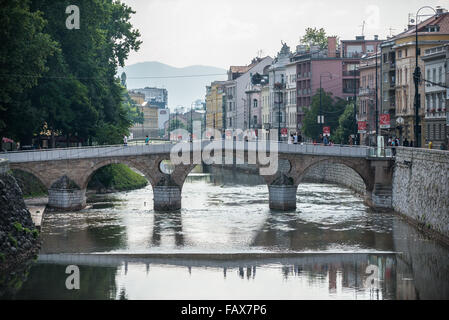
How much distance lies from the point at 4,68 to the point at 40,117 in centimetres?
803

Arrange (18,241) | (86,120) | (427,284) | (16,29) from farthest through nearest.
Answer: (86,120), (16,29), (18,241), (427,284)

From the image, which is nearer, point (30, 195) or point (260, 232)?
point (260, 232)

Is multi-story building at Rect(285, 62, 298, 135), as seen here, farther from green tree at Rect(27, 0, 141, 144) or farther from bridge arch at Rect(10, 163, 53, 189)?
bridge arch at Rect(10, 163, 53, 189)

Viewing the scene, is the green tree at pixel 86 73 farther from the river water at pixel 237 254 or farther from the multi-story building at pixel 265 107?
the multi-story building at pixel 265 107

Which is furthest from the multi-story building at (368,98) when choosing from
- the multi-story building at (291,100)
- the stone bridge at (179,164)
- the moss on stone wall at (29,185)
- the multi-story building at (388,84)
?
the moss on stone wall at (29,185)

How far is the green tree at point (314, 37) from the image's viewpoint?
12492cm

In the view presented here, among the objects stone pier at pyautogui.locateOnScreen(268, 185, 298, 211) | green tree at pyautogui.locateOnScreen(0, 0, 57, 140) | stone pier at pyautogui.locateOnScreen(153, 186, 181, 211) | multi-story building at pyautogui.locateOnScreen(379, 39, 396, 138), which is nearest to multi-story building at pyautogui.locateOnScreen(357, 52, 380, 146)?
multi-story building at pyautogui.locateOnScreen(379, 39, 396, 138)

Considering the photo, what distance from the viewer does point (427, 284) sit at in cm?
3669

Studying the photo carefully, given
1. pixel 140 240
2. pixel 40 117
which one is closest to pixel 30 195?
pixel 40 117

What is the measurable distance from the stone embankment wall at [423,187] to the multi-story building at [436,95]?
10.2 meters

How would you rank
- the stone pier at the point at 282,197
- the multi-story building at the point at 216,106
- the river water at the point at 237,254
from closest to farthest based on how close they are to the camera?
the river water at the point at 237,254 < the stone pier at the point at 282,197 < the multi-story building at the point at 216,106

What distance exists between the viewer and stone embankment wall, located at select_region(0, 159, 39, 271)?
41.0 m
